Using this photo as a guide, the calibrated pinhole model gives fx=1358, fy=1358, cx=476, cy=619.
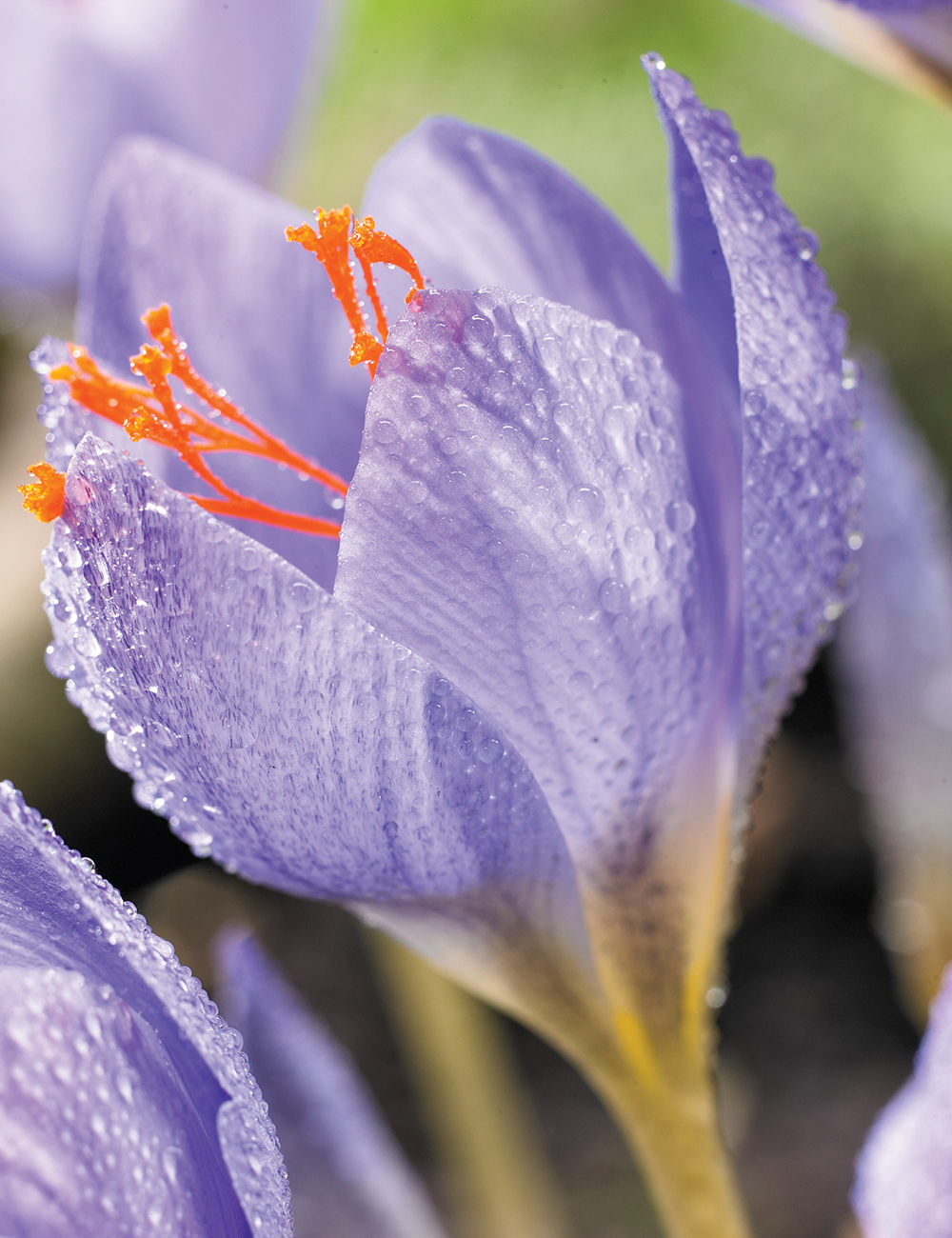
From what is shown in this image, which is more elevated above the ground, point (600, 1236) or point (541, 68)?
point (541, 68)

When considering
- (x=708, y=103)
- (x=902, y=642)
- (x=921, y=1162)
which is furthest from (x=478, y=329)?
(x=708, y=103)

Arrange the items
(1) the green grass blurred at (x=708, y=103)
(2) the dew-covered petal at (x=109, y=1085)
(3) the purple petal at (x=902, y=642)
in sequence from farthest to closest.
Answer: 1. (1) the green grass blurred at (x=708, y=103)
2. (3) the purple petal at (x=902, y=642)
3. (2) the dew-covered petal at (x=109, y=1085)

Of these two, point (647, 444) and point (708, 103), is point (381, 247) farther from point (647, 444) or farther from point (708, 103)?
point (708, 103)

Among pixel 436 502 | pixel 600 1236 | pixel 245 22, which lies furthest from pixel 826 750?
pixel 436 502

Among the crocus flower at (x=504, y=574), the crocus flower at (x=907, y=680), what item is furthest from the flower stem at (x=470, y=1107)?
the crocus flower at (x=504, y=574)

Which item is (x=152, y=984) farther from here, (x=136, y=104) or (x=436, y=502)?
(x=136, y=104)

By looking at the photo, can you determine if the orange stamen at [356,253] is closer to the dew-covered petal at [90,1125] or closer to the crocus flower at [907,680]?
the dew-covered petal at [90,1125]

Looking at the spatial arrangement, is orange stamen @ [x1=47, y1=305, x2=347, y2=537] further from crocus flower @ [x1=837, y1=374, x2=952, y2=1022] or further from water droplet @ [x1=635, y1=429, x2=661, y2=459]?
crocus flower @ [x1=837, y1=374, x2=952, y2=1022]
